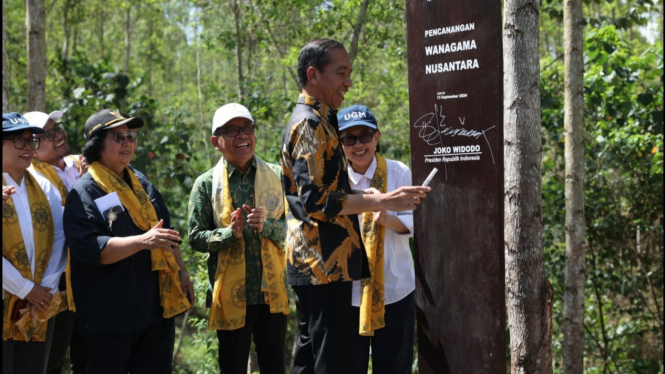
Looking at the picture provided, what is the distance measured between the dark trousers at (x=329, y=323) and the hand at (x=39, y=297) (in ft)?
4.48

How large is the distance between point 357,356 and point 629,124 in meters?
5.12

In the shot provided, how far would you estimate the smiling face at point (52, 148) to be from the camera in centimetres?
444

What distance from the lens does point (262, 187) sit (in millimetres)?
4020

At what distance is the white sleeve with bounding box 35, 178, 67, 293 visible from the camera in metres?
3.62

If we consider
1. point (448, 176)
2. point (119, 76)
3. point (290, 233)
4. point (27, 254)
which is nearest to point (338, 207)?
point (290, 233)

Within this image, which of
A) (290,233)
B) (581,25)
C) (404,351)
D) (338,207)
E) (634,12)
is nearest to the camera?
(338,207)

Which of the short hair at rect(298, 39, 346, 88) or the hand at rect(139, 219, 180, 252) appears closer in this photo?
the short hair at rect(298, 39, 346, 88)

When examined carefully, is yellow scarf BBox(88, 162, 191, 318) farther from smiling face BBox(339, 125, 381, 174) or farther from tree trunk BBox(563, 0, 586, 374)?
tree trunk BBox(563, 0, 586, 374)

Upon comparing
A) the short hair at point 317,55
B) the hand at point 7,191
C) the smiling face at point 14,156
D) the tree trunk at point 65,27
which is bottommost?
the hand at point 7,191

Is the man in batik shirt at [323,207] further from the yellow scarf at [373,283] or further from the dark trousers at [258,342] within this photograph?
the dark trousers at [258,342]

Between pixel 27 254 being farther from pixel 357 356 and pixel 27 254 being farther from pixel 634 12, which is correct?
pixel 634 12


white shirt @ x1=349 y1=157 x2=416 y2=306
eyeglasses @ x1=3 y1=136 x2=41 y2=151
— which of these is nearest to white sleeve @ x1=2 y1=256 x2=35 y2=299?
eyeglasses @ x1=3 y1=136 x2=41 y2=151

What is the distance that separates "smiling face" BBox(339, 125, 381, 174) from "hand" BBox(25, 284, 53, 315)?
183 centimetres

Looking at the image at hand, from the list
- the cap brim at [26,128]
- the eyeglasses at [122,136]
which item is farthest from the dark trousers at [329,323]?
the cap brim at [26,128]
